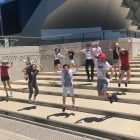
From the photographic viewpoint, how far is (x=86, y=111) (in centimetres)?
1262

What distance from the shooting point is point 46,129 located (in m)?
11.6

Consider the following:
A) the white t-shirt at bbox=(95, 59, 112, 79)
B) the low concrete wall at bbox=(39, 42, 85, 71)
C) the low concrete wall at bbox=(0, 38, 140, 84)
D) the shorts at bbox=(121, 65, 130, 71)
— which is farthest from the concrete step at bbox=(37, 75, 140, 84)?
the white t-shirt at bbox=(95, 59, 112, 79)

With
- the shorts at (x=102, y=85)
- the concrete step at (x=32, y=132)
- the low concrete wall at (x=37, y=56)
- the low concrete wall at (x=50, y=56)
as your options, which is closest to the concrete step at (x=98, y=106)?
the shorts at (x=102, y=85)

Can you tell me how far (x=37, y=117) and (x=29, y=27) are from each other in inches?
795

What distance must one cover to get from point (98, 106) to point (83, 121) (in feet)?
4.31

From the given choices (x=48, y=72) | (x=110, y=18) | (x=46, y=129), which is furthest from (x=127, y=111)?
(x=110, y=18)

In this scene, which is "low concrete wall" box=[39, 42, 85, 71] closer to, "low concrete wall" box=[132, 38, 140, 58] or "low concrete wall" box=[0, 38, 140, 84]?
"low concrete wall" box=[0, 38, 140, 84]

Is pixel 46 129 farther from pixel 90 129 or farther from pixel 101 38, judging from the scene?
pixel 101 38

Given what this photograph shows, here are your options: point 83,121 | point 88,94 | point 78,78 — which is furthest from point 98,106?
point 78,78

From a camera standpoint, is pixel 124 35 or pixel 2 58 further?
pixel 124 35

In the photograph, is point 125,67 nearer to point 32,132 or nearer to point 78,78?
point 78,78

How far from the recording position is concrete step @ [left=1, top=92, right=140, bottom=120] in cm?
1152

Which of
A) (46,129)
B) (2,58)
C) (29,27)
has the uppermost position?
(29,27)

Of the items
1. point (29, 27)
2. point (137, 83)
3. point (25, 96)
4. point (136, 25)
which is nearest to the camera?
point (137, 83)
